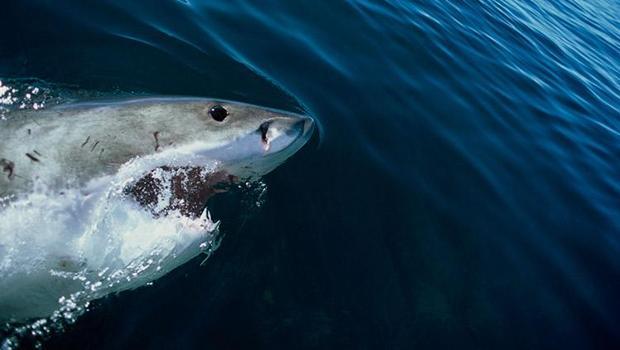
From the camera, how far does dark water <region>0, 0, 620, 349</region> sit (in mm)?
3842

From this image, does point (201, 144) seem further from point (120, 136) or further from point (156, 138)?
point (120, 136)

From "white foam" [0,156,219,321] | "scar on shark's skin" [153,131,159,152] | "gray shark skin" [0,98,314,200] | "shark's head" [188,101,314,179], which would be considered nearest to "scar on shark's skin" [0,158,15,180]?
"gray shark skin" [0,98,314,200]

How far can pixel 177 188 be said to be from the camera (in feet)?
10.4

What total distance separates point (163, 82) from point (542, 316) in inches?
189

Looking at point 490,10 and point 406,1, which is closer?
point 406,1

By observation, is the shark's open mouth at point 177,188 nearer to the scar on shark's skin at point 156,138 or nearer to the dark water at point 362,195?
the scar on shark's skin at point 156,138

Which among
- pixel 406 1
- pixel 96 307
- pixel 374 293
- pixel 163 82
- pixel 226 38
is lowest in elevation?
pixel 96 307

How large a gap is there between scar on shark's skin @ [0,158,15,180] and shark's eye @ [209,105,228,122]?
45.3 inches

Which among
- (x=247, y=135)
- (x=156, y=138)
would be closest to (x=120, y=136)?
(x=156, y=138)

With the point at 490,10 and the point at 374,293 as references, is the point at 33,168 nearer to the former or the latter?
the point at 374,293

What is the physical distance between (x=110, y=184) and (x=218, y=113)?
0.79 metres

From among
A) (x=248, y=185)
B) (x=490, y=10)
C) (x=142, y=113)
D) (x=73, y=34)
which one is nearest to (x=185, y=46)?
(x=73, y=34)

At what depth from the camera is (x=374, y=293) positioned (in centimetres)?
435

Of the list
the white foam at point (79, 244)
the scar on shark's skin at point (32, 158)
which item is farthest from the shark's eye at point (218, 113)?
the scar on shark's skin at point (32, 158)
